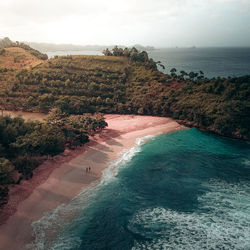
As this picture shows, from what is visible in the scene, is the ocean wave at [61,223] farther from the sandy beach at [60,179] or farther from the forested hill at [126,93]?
the forested hill at [126,93]

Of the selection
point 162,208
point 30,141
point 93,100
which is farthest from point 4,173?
point 93,100

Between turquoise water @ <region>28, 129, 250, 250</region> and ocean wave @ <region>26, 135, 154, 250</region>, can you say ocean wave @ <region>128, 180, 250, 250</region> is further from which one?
ocean wave @ <region>26, 135, 154, 250</region>

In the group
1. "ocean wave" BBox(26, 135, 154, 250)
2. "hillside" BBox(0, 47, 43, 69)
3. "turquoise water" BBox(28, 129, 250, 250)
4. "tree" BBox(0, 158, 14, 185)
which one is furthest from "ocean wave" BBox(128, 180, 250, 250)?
"hillside" BBox(0, 47, 43, 69)

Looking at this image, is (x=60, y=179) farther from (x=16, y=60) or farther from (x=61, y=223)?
(x=16, y=60)

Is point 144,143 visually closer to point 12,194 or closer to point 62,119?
point 62,119

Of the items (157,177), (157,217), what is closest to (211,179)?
(157,177)

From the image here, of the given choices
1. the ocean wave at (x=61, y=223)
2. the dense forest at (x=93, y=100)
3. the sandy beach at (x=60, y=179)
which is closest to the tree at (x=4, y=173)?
the dense forest at (x=93, y=100)

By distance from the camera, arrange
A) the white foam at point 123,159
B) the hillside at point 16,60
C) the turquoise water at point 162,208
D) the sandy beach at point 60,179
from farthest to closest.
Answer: the hillside at point 16,60 < the white foam at point 123,159 < the sandy beach at point 60,179 < the turquoise water at point 162,208
